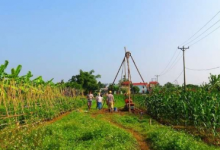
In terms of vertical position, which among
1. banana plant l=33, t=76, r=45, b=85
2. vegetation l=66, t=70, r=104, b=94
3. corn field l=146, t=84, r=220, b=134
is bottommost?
corn field l=146, t=84, r=220, b=134

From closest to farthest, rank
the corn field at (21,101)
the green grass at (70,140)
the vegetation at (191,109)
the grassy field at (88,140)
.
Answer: the green grass at (70,140)
the grassy field at (88,140)
the corn field at (21,101)
the vegetation at (191,109)

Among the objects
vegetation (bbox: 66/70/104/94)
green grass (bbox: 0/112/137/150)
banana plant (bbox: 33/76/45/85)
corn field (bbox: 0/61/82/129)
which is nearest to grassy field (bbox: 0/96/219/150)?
green grass (bbox: 0/112/137/150)

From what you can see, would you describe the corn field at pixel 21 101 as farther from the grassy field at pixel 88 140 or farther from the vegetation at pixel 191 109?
the vegetation at pixel 191 109

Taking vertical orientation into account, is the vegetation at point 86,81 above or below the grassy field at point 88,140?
above

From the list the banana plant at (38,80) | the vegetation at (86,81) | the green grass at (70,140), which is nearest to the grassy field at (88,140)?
the green grass at (70,140)

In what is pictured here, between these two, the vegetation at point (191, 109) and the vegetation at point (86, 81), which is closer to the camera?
the vegetation at point (191, 109)

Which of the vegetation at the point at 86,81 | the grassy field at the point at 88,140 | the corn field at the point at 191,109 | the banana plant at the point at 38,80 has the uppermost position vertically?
the vegetation at the point at 86,81

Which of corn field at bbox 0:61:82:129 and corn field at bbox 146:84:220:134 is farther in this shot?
corn field at bbox 146:84:220:134

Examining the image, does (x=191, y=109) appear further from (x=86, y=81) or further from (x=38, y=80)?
(x=86, y=81)

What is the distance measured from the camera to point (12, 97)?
560 inches

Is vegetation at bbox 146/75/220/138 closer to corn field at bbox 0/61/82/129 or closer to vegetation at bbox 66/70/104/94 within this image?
corn field at bbox 0/61/82/129

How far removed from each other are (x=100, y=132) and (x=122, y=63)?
1557 centimetres

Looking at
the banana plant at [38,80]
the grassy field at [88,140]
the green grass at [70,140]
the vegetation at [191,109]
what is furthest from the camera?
the banana plant at [38,80]

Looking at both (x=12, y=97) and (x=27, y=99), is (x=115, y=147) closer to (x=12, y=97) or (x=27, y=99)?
(x=12, y=97)
